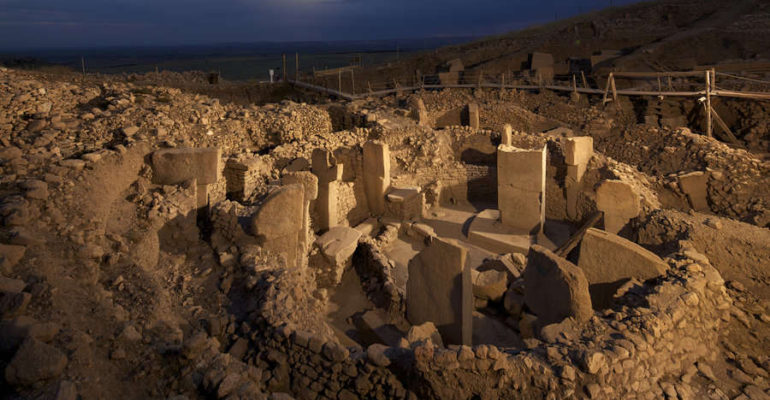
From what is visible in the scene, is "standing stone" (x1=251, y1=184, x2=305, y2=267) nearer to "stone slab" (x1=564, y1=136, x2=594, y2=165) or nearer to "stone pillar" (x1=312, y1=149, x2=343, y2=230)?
"stone pillar" (x1=312, y1=149, x2=343, y2=230)

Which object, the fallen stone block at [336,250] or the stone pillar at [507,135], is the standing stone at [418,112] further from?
the fallen stone block at [336,250]

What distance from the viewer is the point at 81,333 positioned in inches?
137

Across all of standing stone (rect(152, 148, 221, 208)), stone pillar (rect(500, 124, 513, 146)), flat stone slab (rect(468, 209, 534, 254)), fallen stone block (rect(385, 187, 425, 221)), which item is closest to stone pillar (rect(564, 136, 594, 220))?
flat stone slab (rect(468, 209, 534, 254))

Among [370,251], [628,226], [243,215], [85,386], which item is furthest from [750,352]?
[85,386]

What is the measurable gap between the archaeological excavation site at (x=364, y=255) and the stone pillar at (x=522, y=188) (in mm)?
40

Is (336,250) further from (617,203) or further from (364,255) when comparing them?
(617,203)

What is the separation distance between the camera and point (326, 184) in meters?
8.60

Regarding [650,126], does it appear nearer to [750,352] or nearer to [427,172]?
[427,172]

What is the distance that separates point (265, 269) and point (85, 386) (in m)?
2.37

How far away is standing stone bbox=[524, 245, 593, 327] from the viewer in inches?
197

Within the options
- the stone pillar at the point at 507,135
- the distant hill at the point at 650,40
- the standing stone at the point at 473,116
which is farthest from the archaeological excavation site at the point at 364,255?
the distant hill at the point at 650,40

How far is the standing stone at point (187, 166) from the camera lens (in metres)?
6.52

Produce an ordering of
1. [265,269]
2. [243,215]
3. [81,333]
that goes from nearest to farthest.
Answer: [81,333] < [265,269] < [243,215]

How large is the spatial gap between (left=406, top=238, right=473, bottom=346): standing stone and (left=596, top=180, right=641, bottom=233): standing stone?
12.3 ft
